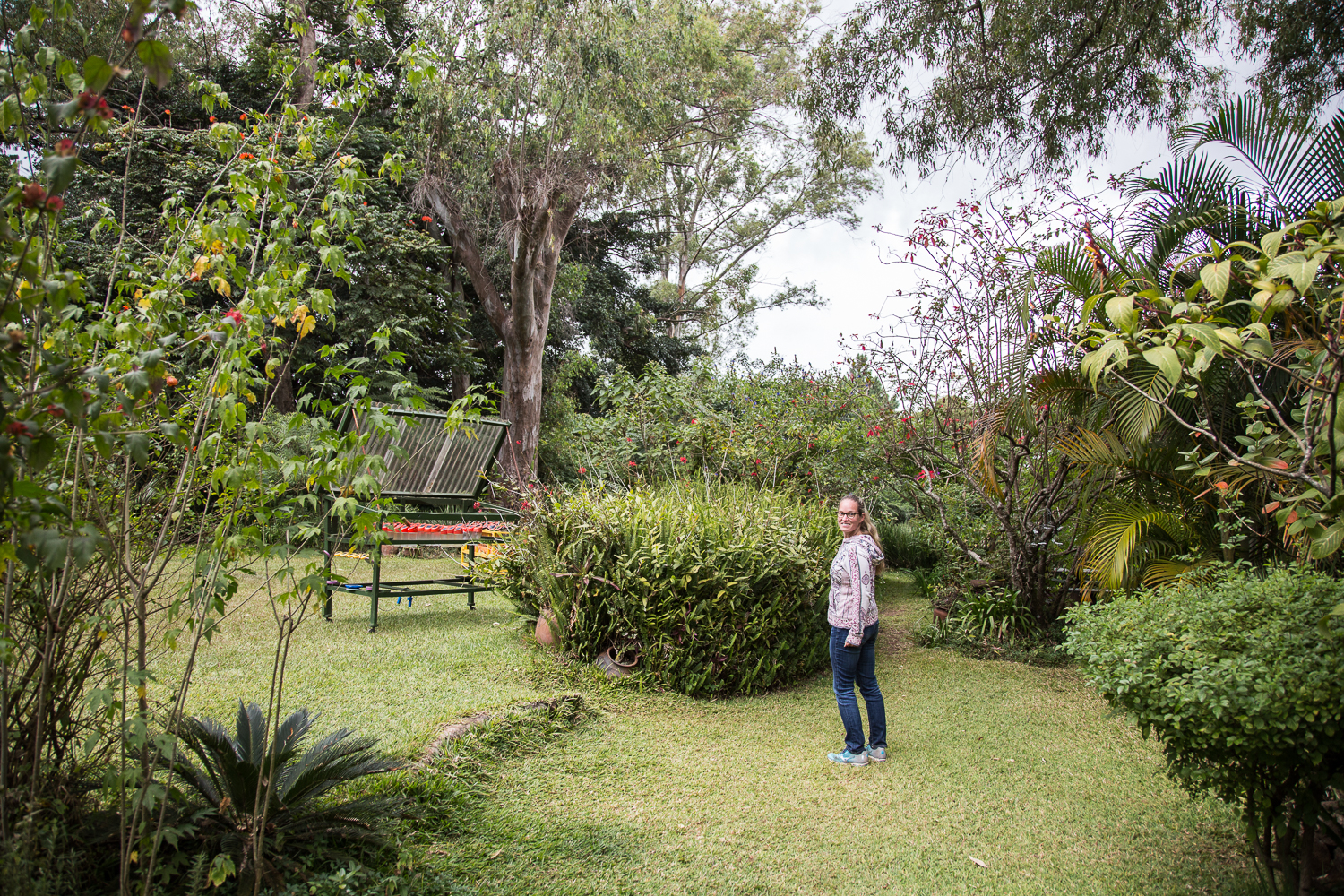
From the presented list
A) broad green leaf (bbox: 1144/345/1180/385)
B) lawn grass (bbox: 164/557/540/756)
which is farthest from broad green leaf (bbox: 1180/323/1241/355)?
lawn grass (bbox: 164/557/540/756)

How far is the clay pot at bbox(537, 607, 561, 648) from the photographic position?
6.03m

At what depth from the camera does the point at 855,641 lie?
4391mm

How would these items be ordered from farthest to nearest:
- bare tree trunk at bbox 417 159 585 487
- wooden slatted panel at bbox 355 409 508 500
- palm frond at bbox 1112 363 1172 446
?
bare tree trunk at bbox 417 159 585 487
wooden slatted panel at bbox 355 409 508 500
palm frond at bbox 1112 363 1172 446

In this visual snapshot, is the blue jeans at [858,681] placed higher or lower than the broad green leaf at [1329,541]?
lower

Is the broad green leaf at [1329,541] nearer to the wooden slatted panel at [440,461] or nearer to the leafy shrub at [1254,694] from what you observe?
the leafy shrub at [1254,694]

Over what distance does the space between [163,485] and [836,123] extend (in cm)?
802

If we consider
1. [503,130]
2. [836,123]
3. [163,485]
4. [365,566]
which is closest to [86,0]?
[503,130]

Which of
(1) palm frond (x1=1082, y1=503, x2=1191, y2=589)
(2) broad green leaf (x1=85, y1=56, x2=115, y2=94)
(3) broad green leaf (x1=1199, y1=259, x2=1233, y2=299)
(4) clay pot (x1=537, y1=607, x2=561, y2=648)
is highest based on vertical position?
(2) broad green leaf (x1=85, y1=56, x2=115, y2=94)

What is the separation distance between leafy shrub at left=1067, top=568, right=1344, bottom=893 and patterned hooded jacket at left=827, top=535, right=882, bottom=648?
148 centimetres

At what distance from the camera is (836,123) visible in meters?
9.26

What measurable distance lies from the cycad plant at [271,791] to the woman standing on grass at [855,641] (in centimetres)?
249

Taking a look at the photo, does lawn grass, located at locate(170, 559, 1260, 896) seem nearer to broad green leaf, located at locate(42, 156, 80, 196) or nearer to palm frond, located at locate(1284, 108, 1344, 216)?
broad green leaf, located at locate(42, 156, 80, 196)

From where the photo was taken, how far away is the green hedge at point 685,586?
5453 millimetres

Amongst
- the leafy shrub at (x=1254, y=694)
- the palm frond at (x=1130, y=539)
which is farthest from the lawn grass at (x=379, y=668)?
the palm frond at (x=1130, y=539)
